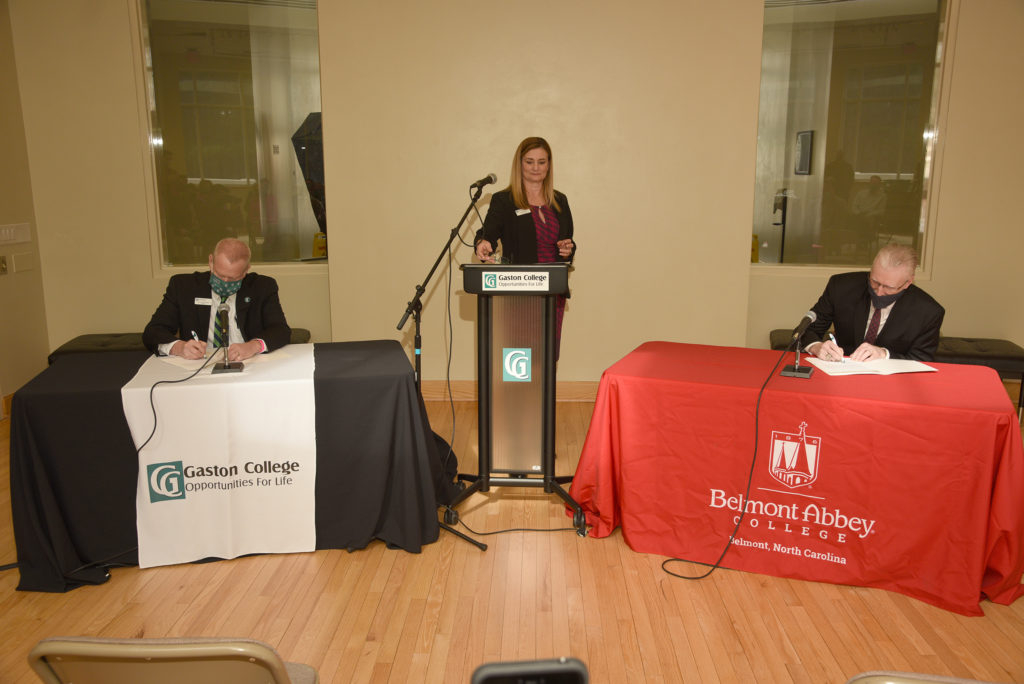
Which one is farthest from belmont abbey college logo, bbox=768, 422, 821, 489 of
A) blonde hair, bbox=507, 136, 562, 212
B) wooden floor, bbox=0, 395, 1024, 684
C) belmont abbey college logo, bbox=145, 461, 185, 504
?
belmont abbey college logo, bbox=145, 461, 185, 504

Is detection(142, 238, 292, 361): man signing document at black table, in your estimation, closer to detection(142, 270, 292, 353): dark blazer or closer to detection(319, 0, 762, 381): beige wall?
detection(142, 270, 292, 353): dark blazer

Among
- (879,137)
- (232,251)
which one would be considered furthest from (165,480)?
(879,137)

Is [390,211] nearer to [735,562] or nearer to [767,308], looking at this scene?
[767,308]

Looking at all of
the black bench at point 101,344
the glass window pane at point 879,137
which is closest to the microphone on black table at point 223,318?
the black bench at point 101,344

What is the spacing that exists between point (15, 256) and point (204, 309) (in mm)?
2353

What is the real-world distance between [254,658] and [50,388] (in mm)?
2094

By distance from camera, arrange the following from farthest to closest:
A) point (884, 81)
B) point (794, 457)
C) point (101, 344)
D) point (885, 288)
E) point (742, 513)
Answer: point (884, 81) < point (101, 344) < point (885, 288) < point (742, 513) < point (794, 457)

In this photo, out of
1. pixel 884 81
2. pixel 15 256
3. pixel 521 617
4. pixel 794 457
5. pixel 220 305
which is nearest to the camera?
pixel 521 617

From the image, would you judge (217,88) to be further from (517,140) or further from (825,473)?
(825,473)

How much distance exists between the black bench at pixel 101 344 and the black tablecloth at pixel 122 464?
77.0 inches

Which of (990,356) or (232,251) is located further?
(990,356)

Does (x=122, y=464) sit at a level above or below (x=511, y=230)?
below

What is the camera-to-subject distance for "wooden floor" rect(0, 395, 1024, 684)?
2.49 metres

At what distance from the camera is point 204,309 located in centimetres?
357
